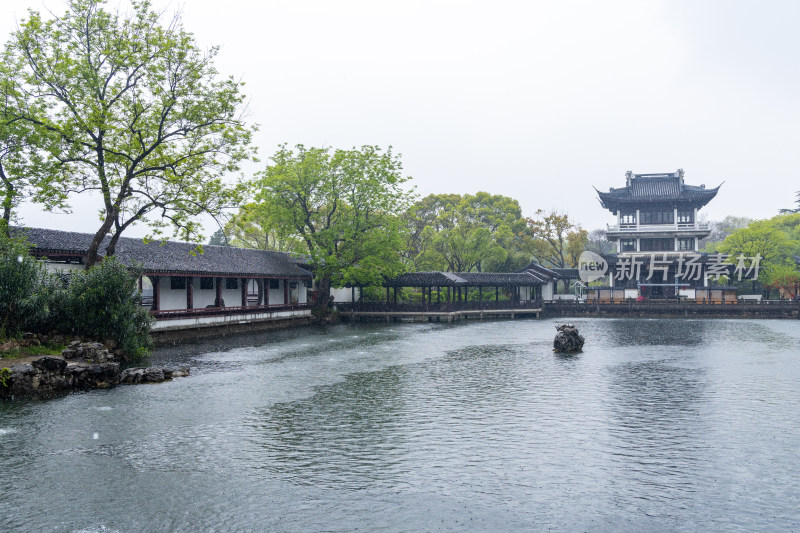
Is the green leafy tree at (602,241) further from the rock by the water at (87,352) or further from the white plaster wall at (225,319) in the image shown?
the rock by the water at (87,352)

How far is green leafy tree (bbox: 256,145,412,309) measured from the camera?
155 ft

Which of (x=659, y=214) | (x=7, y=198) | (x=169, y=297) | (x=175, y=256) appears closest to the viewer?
(x=7, y=198)

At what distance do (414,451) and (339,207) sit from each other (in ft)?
126

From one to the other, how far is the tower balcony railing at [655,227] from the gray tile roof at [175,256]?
3805 centimetres

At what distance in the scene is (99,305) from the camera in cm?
2388

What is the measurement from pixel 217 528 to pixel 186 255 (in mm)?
31490

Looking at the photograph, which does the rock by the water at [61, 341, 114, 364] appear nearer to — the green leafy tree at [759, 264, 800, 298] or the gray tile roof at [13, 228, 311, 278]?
the gray tile roof at [13, 228, 311, 278]

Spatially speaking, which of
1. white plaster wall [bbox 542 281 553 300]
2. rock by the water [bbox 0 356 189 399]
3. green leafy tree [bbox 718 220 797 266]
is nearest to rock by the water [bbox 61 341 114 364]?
rock by the water [bbox 0 356 189 399]

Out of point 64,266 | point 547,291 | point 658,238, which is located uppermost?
point 658,238

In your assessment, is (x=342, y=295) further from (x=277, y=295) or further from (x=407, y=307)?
(x=277, y=295)

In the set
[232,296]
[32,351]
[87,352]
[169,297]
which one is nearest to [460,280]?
[232,296]

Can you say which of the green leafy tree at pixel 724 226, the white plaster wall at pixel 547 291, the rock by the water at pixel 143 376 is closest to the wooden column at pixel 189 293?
the rock by the water at pixel 143 376

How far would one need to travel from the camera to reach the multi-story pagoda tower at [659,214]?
65.5 metres

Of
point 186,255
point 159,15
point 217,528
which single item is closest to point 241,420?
point 217,528
